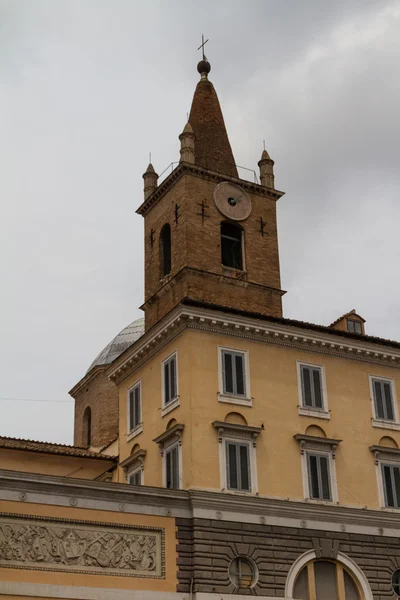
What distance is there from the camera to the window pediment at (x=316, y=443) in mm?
31594

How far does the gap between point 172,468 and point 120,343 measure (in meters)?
20.0

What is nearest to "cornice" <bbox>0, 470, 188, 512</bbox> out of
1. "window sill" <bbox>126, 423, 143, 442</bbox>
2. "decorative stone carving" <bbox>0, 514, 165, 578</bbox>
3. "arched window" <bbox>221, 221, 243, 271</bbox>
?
"decorative stone carving" <bbox>0, 514, 165, 578</bbox>

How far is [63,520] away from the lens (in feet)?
89.2

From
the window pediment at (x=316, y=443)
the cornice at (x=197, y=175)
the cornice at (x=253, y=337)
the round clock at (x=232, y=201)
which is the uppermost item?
the cornice at (x=197, y=175)

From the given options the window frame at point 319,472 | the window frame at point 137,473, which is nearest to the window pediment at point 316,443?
the window frame at point 319,472

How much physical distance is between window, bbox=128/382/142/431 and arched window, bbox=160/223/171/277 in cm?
523

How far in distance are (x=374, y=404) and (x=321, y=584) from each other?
7.16 m

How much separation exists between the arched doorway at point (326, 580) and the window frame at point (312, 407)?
4.76 meters

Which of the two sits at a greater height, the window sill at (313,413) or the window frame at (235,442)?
the window sill at (313,413)

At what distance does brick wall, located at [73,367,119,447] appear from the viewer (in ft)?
152

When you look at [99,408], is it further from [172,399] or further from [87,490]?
[87,490]

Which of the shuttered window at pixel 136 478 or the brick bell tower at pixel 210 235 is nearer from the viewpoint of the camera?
the shuttered window at pixel 136 478

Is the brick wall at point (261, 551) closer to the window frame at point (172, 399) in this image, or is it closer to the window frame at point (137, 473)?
the window frame at point (172, 399)

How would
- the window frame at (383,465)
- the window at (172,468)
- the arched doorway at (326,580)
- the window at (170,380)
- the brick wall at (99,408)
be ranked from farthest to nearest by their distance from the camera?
the brick wall at (99,408), the window frame at (383,465), the window at (170,380), the window at (172,468), the arched doorway at (326,580)
